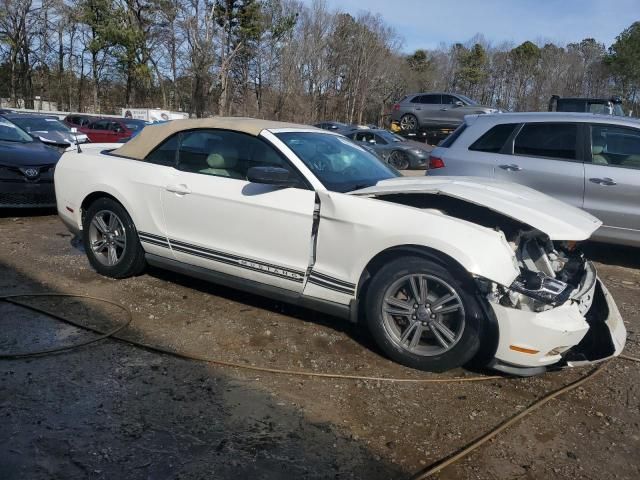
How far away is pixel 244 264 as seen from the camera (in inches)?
166

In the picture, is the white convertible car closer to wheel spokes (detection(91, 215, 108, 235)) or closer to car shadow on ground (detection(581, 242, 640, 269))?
wheel spokes (detection(91, 215, 108, 235))

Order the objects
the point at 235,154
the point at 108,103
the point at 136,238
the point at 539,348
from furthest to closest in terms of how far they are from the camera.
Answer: the point at 108,103 → the point at 136,238 → the point at 235,154 → the point at 539,348

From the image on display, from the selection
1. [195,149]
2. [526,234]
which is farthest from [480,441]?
[195,149]

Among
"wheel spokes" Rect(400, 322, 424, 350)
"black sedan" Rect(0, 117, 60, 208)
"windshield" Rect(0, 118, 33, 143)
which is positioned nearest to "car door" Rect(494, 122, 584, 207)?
"wheel spokes" Rect(400, 322, 424, 350)

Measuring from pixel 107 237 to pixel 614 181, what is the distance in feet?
17.1

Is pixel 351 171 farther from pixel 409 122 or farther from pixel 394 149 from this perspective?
pixel 409 122

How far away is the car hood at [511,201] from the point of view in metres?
3.44

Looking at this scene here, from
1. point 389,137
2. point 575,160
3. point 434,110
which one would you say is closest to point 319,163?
point 575,160

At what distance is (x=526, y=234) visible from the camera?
3.60m

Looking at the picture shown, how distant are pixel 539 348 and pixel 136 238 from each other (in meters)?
3.34

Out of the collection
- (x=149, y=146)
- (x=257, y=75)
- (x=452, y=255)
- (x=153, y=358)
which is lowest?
(x=153, y=358)

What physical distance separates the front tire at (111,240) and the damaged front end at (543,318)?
304cm

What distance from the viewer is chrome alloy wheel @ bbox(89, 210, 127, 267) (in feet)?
16.5

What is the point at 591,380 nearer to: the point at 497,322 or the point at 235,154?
the point at 497,322
